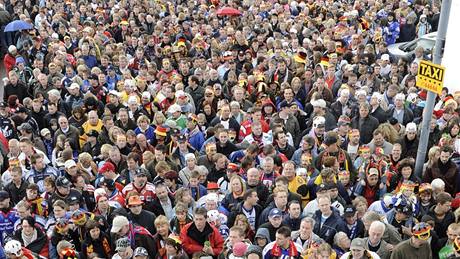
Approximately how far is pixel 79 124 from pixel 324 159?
4436 millimetres

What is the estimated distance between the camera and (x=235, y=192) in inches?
347

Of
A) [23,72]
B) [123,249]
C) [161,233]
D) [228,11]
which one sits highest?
[123,249]

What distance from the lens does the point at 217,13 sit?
1856 centimetres

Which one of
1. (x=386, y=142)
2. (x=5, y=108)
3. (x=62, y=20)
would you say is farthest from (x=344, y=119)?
(x=62, y=20)

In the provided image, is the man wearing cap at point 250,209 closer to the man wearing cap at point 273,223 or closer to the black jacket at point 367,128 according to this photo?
the man wearing cap at point 273,223

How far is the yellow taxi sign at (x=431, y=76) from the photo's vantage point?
9.23 metres

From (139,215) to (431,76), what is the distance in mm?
4399

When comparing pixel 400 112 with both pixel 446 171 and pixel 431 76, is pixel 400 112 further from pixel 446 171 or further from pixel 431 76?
pixel 431 76

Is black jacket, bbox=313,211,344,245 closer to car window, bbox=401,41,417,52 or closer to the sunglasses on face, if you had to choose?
the sunglasses on face

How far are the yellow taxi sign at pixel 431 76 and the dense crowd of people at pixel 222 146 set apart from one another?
958 mm

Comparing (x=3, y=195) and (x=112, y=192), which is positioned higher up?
(x=3, y=195)

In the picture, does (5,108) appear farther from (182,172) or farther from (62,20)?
(62,20)

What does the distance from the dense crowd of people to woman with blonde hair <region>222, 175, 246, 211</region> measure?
0.02 m

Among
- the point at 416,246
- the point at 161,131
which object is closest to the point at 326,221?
the point at 416,246
